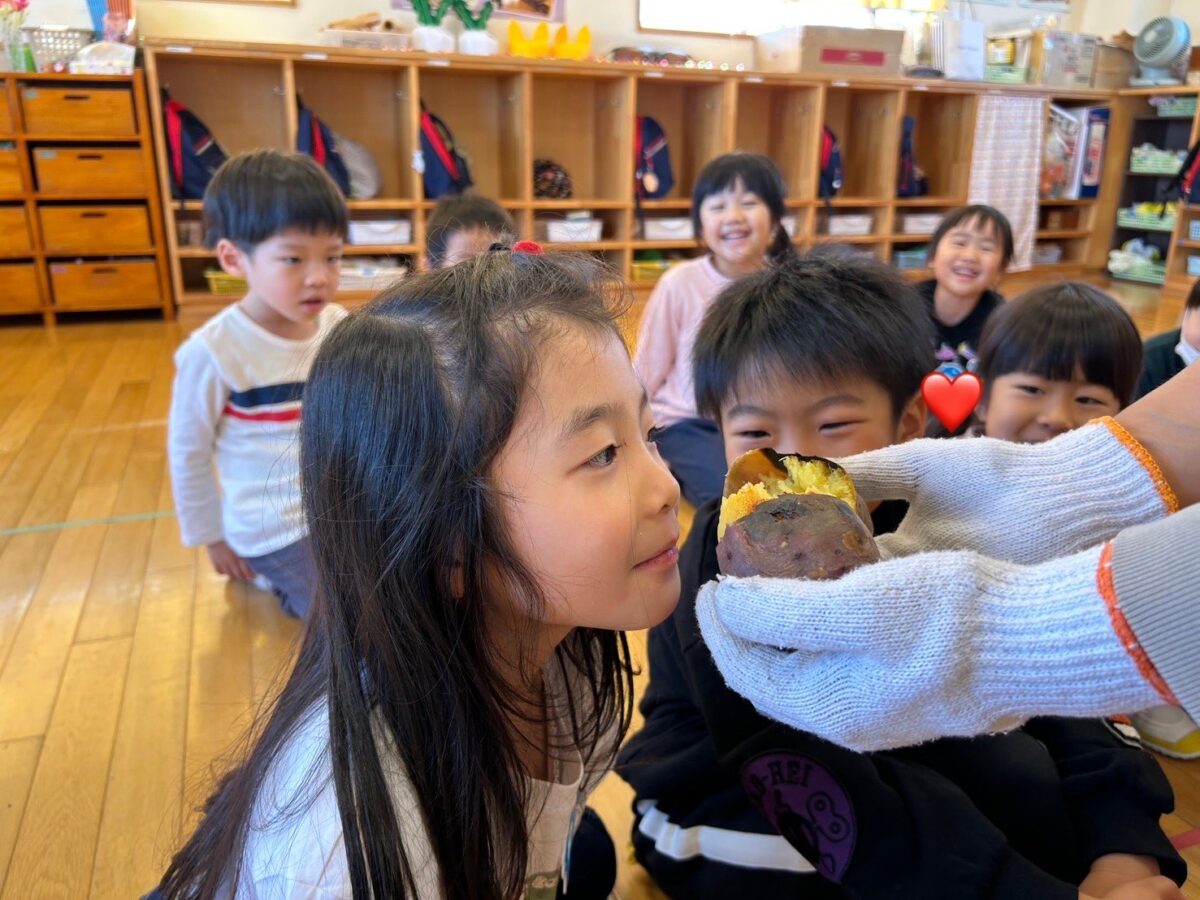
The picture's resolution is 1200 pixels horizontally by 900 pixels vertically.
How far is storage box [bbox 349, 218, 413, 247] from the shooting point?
15.6 ft

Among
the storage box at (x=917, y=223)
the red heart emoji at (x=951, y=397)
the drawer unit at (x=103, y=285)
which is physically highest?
the red heart emoji at (x=951, y=397)

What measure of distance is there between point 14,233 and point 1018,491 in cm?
485

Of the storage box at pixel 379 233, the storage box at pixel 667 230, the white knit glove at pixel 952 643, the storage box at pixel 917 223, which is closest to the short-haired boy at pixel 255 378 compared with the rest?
the white knit glove at pixel 952 643

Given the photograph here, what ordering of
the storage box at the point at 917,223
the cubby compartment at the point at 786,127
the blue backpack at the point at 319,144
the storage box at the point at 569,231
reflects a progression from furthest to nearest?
the storage box at the point at 917,223 < the cubby compartment at the point at 786,127 < the storage box at the point at 569,231 < the blue backpack at the point at 319,144

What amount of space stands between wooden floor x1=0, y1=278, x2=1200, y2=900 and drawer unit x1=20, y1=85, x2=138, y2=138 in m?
1.96

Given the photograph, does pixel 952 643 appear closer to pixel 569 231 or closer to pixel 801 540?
pixel 801 540

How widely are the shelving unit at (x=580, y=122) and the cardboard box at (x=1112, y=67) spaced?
0.55 ft

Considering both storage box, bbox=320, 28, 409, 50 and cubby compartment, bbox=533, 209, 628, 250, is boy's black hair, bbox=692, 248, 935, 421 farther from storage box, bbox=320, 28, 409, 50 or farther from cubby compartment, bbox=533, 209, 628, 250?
storage box, bbox=320, 28, 409, 50

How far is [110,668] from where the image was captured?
1.65 m

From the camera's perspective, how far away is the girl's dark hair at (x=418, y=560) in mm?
721

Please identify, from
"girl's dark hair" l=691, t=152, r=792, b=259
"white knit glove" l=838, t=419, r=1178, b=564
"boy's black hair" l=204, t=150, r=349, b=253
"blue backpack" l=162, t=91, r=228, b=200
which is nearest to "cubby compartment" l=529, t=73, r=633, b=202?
"blue backpack" l=162, t=91, r=228, b=200

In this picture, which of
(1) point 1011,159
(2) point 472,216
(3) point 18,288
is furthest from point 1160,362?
(1) point 1011,159

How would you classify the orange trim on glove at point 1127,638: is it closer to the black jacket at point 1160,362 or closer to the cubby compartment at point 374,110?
the black jacket at point 1160,362

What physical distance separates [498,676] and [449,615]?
0.32 ft
